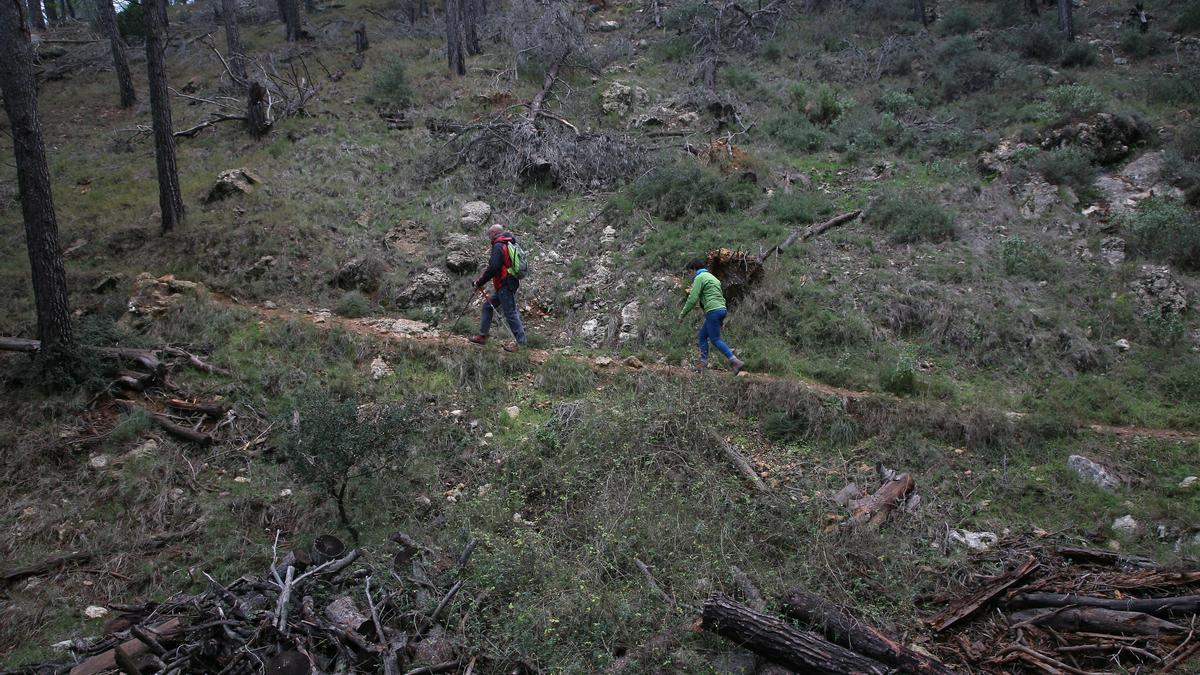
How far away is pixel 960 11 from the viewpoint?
18.8m

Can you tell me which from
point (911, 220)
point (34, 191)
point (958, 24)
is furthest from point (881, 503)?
point (958, 24)

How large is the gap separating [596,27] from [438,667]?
70.7 feet

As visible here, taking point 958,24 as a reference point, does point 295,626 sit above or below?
below

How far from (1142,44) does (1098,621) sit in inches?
650

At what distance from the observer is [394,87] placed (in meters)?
16.5

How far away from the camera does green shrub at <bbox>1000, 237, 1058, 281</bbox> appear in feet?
31.0

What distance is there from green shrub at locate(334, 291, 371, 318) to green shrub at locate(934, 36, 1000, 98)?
13395 mm

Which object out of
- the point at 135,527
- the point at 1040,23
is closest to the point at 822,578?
the point at 135,527

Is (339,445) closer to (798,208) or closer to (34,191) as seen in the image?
(34,191)

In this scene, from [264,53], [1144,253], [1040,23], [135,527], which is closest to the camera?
[135,527]

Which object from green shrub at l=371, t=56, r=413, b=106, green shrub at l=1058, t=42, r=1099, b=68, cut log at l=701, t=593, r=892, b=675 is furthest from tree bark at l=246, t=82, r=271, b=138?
green shrub at l=1058, t=42, r=1099, b=68

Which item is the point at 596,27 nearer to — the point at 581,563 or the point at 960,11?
the point at 960,11

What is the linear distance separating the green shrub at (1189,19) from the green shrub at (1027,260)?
11.2 meters

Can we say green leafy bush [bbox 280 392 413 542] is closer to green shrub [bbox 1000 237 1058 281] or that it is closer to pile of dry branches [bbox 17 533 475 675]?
pile of dry branches [bbox 17 533 475 675]
